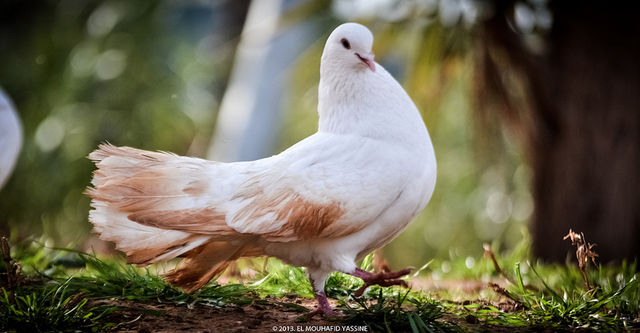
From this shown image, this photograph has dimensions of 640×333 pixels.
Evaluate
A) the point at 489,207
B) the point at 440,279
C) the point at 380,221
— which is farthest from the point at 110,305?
the point at 489,207

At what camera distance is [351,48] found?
3162mm

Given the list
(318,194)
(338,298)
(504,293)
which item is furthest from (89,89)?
(504,293)

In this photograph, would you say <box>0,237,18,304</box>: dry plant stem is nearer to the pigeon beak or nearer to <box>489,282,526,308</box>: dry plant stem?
the pigeon beak

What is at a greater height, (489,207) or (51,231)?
(51,231)

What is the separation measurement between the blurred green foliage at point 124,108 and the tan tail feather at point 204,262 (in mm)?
5994

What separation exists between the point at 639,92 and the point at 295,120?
996 cm

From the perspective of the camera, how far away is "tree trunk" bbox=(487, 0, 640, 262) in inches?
248

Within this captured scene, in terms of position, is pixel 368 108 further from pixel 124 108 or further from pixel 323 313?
→ pixel 124 108

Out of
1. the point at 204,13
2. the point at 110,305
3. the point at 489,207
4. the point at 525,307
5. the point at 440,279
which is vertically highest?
the point at 204,13

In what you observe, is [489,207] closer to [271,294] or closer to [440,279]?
[440,279]

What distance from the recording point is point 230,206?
285cm

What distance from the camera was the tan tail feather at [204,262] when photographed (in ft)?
9.99

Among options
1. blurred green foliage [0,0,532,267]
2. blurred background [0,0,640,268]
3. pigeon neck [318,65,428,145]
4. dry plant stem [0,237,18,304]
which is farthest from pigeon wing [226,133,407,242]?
blurred green foliage [0,0,532,267]

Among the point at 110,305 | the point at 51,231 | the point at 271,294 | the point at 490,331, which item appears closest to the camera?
the point at 490,331
